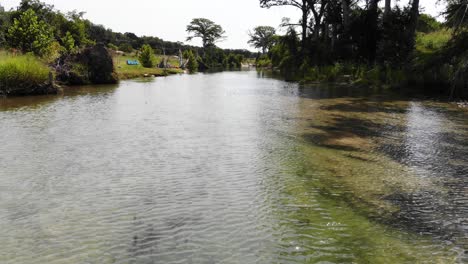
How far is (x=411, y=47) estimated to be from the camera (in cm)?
2684

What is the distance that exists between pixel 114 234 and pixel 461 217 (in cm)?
485

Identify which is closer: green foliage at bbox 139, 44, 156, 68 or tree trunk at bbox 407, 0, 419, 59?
tree trunk at bbox 407, 0, 419, 59

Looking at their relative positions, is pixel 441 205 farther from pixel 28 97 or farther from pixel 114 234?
pixel 28 97

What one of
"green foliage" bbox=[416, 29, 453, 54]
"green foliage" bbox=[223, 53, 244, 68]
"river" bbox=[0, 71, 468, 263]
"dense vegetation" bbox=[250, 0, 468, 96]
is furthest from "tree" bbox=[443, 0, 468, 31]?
"green foliage" bbox=[223, 53, 244, 68]

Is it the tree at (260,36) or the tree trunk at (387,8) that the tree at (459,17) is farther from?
the tree at (260,36)

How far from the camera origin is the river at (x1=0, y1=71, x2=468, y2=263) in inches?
181

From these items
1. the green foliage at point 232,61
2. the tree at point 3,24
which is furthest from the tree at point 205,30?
the tree at point 3,24

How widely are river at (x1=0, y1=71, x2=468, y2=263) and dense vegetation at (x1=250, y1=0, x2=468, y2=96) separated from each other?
9265mm

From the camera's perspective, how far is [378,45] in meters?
30.3

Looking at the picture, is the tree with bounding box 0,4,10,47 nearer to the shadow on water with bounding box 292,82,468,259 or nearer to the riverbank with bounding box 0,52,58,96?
the riverbank with bounding box 0,52,58,96

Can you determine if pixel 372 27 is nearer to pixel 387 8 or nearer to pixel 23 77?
pixel 387 8

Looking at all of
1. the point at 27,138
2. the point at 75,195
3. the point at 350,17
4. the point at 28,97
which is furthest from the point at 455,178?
the point at 350,17

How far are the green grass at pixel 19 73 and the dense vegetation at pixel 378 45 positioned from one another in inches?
863

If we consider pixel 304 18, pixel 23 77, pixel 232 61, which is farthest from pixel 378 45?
pixel 232 61
